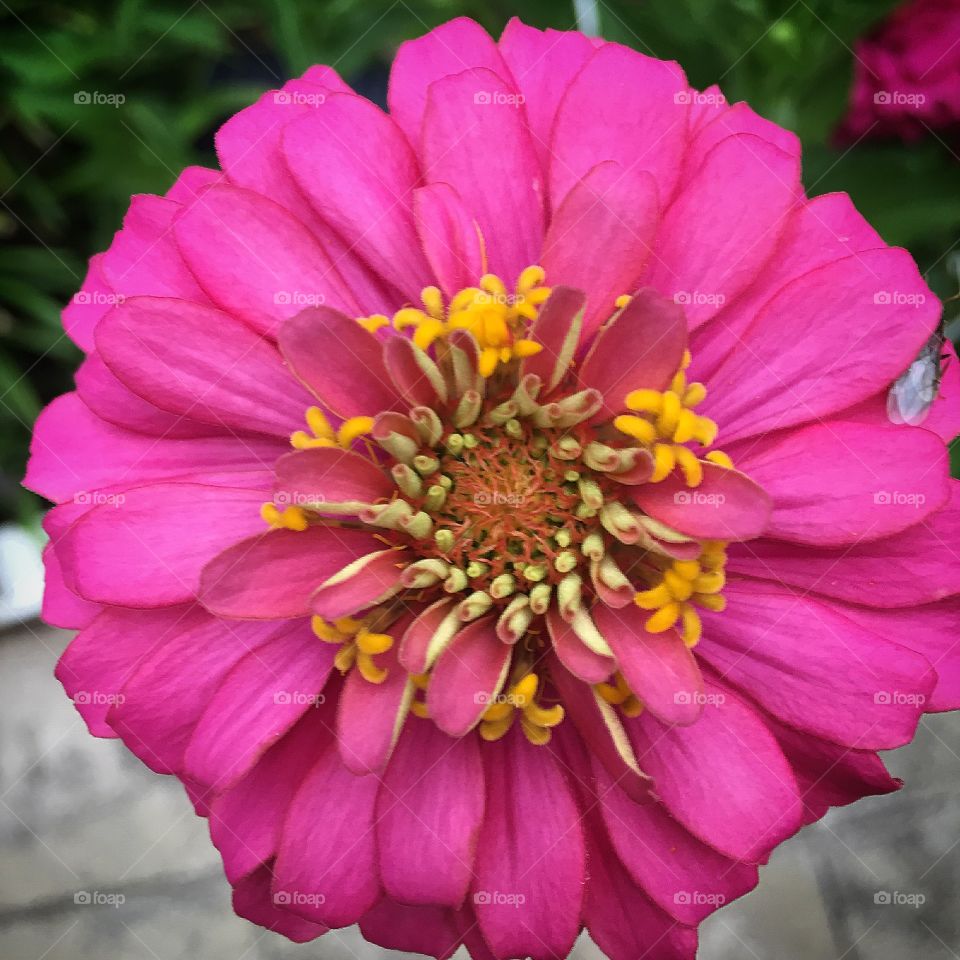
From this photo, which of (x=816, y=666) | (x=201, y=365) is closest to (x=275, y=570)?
(x=201, y=365)

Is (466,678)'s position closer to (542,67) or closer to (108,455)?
(108,455)

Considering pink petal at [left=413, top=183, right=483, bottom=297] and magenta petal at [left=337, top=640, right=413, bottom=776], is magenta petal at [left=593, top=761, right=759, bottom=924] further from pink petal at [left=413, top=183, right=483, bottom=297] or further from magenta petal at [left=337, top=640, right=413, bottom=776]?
pink petal at [left=413, top=183, right=483, bottom=297]

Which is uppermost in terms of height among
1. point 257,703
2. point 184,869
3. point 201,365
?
point 201,365

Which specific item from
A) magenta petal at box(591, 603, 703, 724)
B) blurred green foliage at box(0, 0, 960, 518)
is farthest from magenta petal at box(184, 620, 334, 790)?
blurred green foliage at box(0, 0, 960, 518)

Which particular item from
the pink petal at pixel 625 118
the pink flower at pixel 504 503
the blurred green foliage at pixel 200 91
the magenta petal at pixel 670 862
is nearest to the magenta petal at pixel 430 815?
the pink flower at pixel 504 503

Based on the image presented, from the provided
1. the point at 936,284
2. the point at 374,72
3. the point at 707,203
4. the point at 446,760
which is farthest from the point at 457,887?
the point at 374,72
